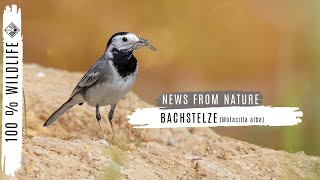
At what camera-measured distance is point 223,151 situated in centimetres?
503

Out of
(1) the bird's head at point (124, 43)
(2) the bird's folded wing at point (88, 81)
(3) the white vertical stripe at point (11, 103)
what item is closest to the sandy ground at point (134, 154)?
(3) the white vertical stripe at point (11, 103)

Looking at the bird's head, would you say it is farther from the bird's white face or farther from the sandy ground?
the sandy ground

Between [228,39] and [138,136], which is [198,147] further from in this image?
[228,39]

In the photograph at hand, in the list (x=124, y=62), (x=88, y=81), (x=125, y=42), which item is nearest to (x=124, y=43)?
(x=125, y=42)

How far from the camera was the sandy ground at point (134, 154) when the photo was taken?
13.6ft

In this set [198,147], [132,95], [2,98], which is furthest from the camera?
[198,147]

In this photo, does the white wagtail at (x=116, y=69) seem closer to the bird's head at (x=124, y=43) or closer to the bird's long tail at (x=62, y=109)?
the bird's head at (x=124, y=43)

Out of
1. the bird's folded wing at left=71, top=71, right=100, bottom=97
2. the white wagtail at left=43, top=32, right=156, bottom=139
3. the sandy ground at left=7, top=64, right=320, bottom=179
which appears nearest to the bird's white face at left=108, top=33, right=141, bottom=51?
the white wagtail at left=43, top=32, right=156, bottom=139

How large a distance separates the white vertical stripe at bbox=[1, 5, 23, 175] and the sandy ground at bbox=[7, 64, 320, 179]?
74 millimetres

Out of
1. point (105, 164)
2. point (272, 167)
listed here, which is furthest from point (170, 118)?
point (272, 167)

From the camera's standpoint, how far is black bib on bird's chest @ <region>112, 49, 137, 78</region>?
4.46 m

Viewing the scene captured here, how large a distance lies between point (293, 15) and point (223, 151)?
1120 mm

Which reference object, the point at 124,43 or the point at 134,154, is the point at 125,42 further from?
the point at 134,154

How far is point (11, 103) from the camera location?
4.14m
